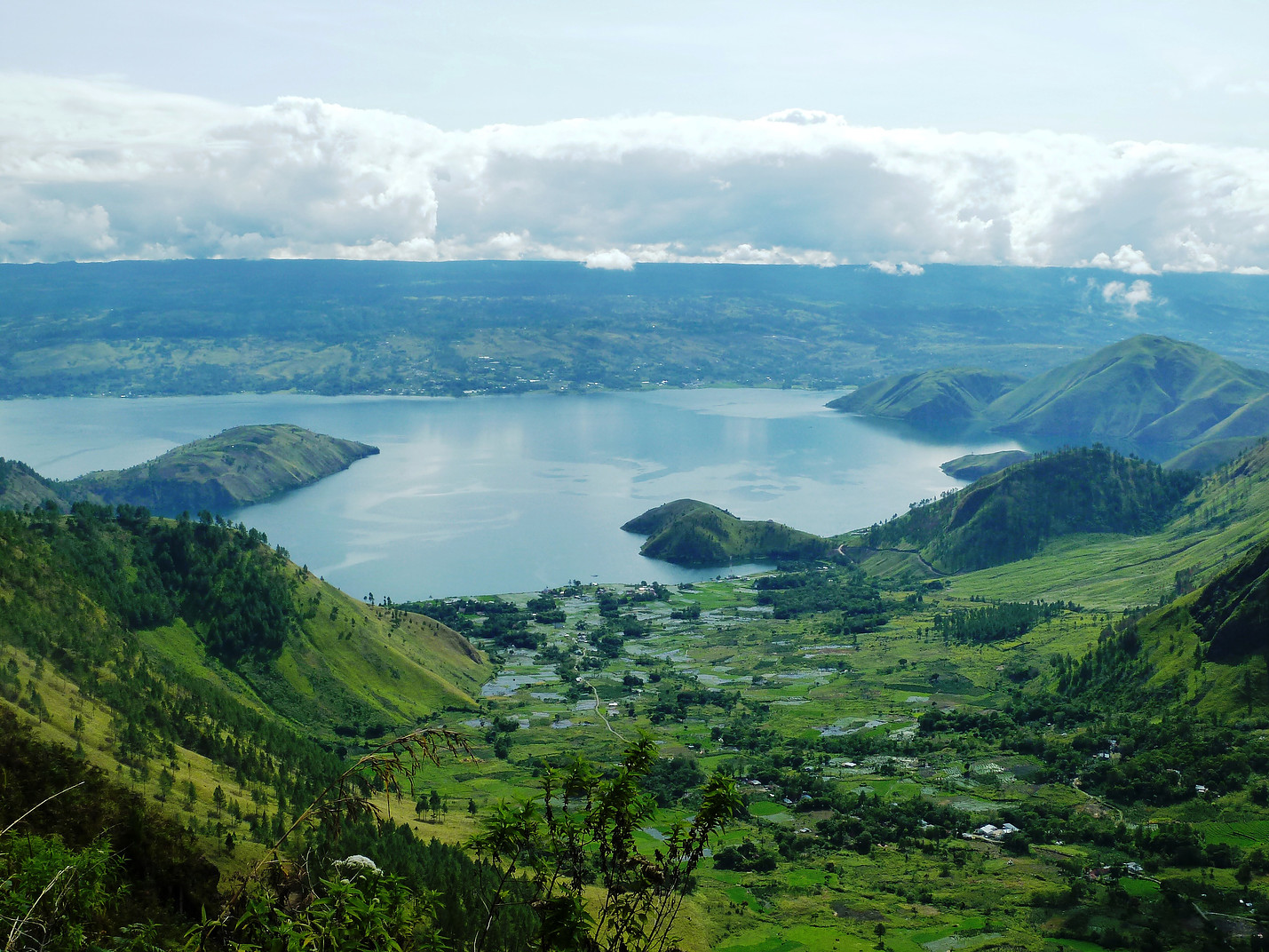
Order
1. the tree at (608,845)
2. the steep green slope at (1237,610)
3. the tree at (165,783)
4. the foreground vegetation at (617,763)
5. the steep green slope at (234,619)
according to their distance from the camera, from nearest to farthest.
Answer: the tree at (608,845) → the foreground vegetation at (617,763) → the tree at (165,783) → the steep green slope at (234,619) → the steep green slope at (1237,610)

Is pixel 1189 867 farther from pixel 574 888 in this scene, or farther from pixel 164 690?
pixel 574 888

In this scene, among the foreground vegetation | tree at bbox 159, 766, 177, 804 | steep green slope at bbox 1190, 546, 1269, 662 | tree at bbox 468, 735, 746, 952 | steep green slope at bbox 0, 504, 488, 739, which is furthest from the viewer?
steep green slope at bbox 1190, 546, 1269, 662

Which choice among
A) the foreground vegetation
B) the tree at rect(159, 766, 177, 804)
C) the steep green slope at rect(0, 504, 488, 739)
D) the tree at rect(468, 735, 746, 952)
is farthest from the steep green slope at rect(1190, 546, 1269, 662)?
the tree at rect(468, 735, 746, 952)

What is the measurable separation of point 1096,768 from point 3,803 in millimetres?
115162

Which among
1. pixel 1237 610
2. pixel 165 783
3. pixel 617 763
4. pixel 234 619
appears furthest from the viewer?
pixel 1237 610

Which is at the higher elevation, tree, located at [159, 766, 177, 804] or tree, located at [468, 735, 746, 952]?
tree, located at [468, 735, 746, 952]

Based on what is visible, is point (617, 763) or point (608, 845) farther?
point (617, 763)

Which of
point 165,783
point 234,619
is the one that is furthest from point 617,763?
point 234,619

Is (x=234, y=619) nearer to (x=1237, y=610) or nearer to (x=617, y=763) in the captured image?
(x=617, y=763)

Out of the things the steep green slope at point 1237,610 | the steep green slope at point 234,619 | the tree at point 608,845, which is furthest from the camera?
the steep green slope at point 1237,610

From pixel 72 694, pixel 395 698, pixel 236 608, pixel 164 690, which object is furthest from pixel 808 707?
pixel 72 694

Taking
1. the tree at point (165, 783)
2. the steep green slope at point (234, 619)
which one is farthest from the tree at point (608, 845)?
the steep green slope at point (234, 619)

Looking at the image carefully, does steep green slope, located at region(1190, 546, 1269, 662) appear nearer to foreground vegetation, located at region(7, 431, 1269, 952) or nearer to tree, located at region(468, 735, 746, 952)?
foreground vegetation, located at region(7, 431, 1269, 952)

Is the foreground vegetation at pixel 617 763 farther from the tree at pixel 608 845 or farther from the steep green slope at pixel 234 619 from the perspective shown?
the steep green slope at pixel 234 619
